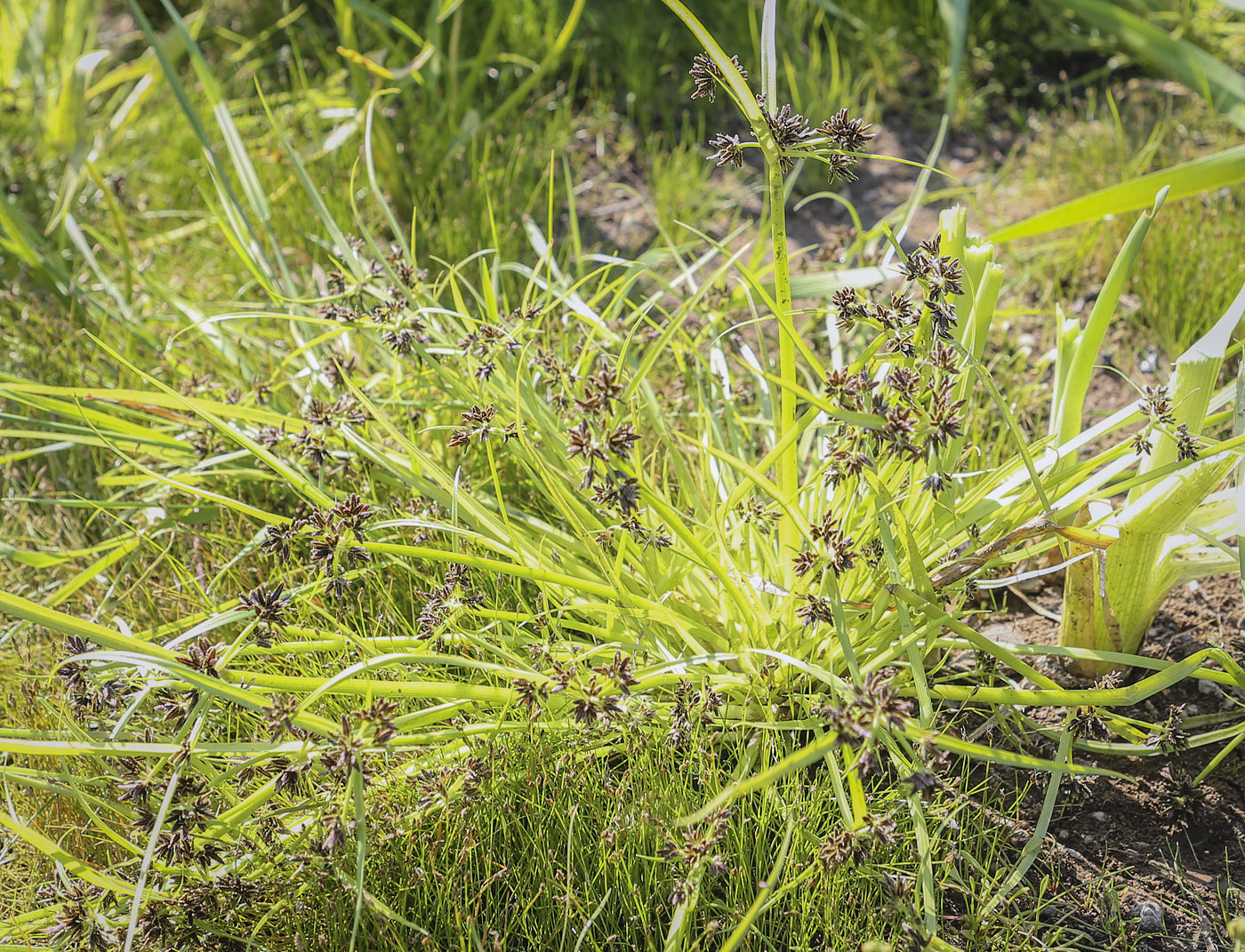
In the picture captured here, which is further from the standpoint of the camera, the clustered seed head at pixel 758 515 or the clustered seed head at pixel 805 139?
the clustered seed head at pixel 758 515

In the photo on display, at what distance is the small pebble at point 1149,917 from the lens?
142 centimetres

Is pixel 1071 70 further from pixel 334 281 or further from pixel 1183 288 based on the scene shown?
pixel 334 281

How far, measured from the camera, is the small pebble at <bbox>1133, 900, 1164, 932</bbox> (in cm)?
142

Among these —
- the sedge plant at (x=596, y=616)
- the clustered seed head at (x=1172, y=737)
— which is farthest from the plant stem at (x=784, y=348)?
the clustered seed head at (x=1172, y=737)

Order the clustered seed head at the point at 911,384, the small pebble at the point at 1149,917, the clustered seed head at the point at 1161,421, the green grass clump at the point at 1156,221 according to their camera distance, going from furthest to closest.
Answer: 1. the green grass clump at the point at 1156,221
2. the small pebble at the point at 1149,917
3. the clustered seed head at the point at 1161,421
4. the clustered seed head at the point at 911,384

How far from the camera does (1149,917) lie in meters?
1.43

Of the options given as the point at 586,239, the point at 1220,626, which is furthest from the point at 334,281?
the point at 1220,626

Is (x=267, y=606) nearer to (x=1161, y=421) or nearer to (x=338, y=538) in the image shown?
(x=338, y=538)

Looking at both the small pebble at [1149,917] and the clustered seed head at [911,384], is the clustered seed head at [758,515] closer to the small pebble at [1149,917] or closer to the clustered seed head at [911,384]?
the clustered seed head at [911,384]

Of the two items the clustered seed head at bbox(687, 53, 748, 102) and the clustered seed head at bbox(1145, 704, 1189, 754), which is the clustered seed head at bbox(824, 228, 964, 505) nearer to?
the clustered seed head at bbox(687, 53, 748, 102)

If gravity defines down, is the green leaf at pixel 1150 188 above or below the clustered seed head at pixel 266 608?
above

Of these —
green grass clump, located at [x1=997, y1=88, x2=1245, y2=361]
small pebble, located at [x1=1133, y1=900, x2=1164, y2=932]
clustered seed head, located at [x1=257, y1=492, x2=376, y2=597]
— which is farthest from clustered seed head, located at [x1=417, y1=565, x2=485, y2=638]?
green grass clump, located at [x1=997, y1=88, x2=1245, y2=361]

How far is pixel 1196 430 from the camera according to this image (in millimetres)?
1526

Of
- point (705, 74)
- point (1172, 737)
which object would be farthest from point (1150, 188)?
point (1172, 737)
